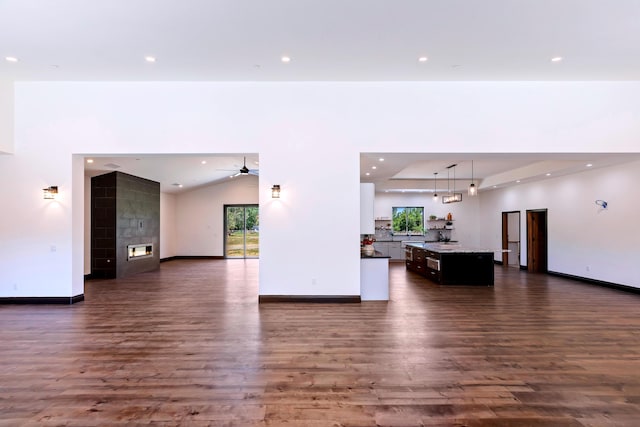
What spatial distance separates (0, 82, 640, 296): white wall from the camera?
17.4ft

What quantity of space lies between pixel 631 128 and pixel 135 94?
8350mm

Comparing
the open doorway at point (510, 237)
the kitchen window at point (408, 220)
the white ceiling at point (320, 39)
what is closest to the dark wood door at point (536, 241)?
the open doorway at point (510, 237)

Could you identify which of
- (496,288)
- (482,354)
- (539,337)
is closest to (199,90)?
(482,354)

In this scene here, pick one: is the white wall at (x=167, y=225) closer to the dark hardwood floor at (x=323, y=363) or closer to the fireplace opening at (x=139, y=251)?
the fireplace opening at (x=139, y=251)

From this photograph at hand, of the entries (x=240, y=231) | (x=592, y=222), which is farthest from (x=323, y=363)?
(x=240, y=231)

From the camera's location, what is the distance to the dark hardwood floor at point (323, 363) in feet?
7.68

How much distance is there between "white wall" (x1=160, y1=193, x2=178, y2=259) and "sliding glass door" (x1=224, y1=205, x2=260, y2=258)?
210cm

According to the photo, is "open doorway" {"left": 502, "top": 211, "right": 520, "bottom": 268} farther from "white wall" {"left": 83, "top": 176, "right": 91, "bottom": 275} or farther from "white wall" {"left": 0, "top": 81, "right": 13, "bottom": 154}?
"white wall" {"left": 0, "top": 81, "right": 13, "bottom": 154}

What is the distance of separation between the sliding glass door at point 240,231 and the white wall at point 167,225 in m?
2.10

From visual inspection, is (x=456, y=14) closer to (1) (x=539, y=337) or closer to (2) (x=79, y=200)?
(1) (x=539, y=337)

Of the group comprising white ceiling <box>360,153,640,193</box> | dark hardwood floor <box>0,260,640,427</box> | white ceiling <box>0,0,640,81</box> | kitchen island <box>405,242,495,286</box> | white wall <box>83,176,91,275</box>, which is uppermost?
white ceiling <box>0,0,640,81</box>

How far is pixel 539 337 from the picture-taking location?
379 centimetres

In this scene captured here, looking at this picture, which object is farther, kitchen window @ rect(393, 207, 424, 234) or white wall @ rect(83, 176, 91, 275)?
kitchen window @ rect(393, 207, 424, 234)

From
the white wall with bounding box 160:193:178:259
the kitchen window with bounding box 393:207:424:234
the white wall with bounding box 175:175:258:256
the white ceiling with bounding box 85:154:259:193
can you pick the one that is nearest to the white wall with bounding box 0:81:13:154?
the white ceiling with bounding box 85:154:259:193
